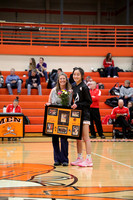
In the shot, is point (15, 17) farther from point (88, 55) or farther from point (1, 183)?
point (1, 183)

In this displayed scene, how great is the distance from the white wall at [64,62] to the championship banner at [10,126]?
6.65m

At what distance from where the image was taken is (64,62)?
16.9 meters

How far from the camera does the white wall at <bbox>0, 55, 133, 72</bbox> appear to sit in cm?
1647

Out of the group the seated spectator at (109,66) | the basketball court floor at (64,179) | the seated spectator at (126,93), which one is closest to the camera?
the basketball court floor at (64,179)

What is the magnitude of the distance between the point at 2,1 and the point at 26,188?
20.8 m

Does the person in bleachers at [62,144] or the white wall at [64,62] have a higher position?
the white wall at [64,62]

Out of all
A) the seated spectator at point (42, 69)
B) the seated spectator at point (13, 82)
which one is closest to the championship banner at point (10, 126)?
the seated spectator at point (13, 82)

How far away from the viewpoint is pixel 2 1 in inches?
915

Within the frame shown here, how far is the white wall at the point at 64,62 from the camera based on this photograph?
16.5 m

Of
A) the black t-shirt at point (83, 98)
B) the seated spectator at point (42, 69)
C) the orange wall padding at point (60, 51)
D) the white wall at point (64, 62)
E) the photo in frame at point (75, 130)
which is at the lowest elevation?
the photo in frame at point (75, 130)

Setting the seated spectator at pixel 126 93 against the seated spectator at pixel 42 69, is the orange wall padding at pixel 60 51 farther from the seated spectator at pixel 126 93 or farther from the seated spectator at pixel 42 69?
the seated spectator at pixel 126 93

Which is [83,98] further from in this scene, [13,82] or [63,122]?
[13,82]

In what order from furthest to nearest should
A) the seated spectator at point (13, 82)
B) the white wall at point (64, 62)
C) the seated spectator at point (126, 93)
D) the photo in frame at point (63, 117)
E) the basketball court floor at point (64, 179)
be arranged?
1. the white wall at point (64, 62)
2. the seated spectator at point (13, 82)
3. the seated spectator at point (126, 93)
4. the photo in frame at point (63, 117)
5. the basketball court floor at point (64, 179)

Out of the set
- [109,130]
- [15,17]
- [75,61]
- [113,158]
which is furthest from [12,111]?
[15,17]
